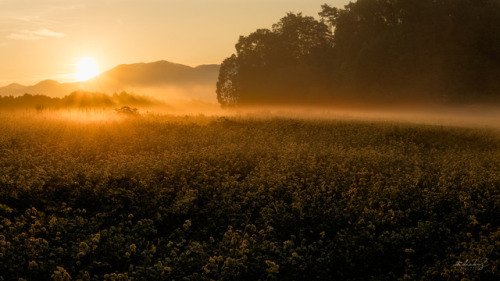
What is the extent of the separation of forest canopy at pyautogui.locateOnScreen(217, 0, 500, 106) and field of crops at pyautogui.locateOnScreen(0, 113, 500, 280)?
28.0 meters

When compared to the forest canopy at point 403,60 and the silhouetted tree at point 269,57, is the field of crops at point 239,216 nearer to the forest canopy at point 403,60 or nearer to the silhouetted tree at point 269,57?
the forest canopy at point 403,60

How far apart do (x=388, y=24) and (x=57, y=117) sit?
114 ft

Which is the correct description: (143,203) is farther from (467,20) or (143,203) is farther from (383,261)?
(467,20)

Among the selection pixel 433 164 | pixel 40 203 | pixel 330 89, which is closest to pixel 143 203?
pixel 40 203

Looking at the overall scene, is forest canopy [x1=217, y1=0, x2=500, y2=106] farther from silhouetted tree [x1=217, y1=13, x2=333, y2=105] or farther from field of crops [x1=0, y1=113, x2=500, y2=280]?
field of crops [x1=0, y1=113, x2=500, y2=280]

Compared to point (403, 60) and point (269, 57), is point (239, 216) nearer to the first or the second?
point (403, 60)

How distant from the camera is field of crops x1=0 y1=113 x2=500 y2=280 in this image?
6.38 metres

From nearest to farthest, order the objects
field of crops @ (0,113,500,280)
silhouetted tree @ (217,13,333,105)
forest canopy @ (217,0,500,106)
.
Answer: field of crops @ (0,113,500,280) < forest canopy @ (217,0,500,106) < silhouetted tree @ (217,13,333,105)

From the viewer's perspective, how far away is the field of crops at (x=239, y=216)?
6383 mm

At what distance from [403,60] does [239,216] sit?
3594cm

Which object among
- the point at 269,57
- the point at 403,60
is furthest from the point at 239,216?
the point at 269,57

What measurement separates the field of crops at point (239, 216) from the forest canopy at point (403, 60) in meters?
28.0

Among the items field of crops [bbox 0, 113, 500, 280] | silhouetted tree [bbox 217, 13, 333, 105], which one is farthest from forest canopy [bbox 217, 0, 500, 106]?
field of crops [bbox 0, 113, 500, 280]

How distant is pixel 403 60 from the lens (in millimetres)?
39781
